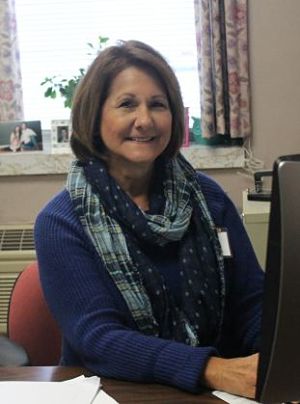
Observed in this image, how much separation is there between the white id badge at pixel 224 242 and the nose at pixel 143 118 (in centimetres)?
32

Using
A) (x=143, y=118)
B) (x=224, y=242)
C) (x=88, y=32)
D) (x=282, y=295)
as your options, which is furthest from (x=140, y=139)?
(x=88, y=32)

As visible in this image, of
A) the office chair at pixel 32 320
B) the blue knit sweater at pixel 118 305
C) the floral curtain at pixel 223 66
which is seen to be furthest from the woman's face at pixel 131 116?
the floral curtain at pixel 223 66

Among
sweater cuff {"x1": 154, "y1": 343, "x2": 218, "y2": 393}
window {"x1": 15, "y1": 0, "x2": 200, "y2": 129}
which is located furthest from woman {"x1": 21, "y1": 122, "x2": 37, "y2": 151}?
sweater cuff {"x1": 154, "y1": 343, "x2": 218, "y2": 393}

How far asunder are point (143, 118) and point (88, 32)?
5.37 ft

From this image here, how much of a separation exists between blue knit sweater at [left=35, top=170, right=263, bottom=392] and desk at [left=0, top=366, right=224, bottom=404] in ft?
0.05

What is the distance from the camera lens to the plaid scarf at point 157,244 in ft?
4.27

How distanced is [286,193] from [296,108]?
214 cm

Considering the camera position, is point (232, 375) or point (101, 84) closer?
point (232, 375)

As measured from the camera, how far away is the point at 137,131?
1422 millimetres

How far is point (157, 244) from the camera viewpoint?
4.53ft

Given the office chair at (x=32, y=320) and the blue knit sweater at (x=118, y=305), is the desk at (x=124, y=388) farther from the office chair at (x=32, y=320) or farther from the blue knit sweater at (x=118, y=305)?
the office chair at (x=32, y=320)

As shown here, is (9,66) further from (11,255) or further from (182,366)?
(182,366)

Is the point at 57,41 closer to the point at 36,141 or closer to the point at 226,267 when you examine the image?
the point at 36,141

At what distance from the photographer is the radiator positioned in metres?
2.63
